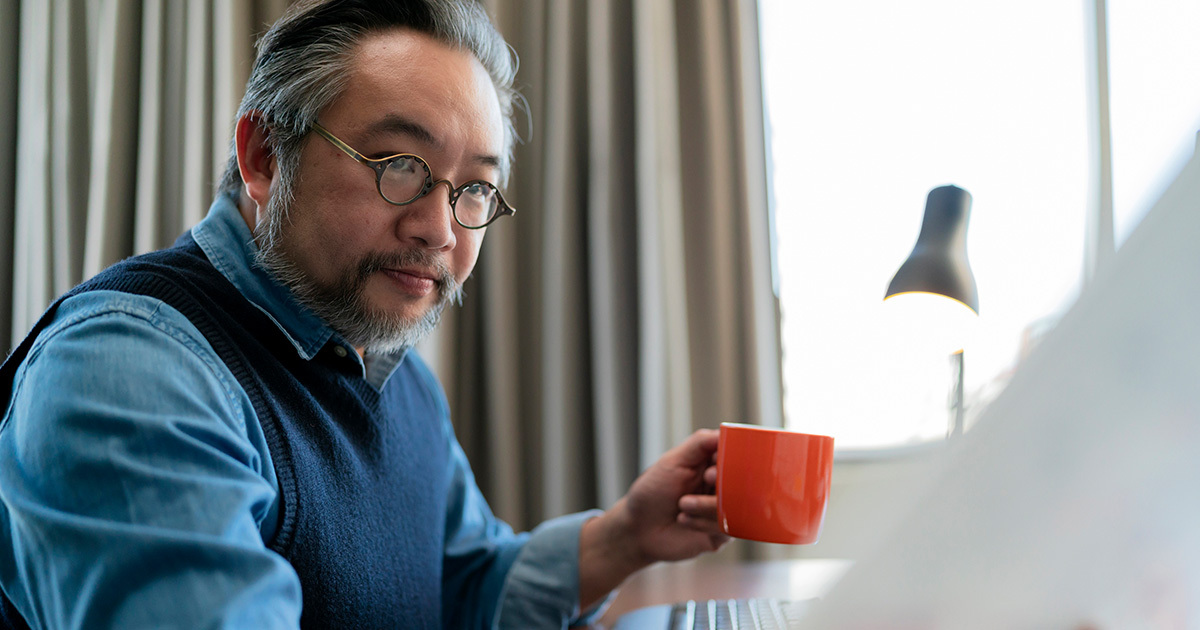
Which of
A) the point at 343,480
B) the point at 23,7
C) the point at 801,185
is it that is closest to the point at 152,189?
the point at 23,7

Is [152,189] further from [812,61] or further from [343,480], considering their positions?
[812,61]

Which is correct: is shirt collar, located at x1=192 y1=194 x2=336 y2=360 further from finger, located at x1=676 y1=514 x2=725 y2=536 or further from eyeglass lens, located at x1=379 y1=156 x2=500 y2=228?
finger, located at x1=676 y1=514 x2=725 y2=536

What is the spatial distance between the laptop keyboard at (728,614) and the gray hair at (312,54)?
50cm

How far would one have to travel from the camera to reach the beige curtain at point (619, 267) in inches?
60.7

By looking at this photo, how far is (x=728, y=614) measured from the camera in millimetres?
734

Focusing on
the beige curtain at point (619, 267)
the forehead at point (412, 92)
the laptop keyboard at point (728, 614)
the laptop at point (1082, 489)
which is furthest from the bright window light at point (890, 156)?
the laptop at point (1082, 489)

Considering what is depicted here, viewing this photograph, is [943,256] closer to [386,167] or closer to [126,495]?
[386,167]

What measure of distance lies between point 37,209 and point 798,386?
1.82 m

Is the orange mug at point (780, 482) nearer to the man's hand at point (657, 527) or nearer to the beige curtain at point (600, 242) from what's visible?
the man's hand at point (657, 527)

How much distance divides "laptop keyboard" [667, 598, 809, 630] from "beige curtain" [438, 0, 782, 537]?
28.8 inches

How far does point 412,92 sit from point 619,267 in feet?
2.90

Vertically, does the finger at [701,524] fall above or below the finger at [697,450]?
below

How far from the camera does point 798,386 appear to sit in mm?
1758

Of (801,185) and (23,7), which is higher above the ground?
(23,7)
